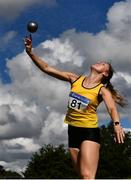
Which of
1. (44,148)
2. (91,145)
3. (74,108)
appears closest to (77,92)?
(74,108)

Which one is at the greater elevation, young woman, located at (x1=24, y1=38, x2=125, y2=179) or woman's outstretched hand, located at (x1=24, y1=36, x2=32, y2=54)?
woman's outstretched hand, located at (x1=24, y1=36, x2=32, y2=54)

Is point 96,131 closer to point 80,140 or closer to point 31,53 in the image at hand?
point 80,140

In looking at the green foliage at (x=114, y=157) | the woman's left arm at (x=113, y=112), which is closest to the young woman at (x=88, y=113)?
the woman's left arm at (x=113, y=112)

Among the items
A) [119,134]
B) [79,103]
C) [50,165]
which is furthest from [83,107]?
[50,165]

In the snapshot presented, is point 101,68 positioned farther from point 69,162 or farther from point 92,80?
point 69,162

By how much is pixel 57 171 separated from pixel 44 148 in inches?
370

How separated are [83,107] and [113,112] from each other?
1.85ft

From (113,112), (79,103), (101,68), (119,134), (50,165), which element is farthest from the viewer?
(50,165)

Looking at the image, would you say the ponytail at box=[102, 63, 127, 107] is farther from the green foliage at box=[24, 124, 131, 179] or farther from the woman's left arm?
the green foliage at box=[24, 124, 131, 179]

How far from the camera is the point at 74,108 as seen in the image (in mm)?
9617

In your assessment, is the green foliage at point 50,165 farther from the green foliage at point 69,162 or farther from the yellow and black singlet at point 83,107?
the yellow and black singlet at point 83,107

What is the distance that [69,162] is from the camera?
13800cm

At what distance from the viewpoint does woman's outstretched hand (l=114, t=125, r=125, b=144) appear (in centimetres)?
900

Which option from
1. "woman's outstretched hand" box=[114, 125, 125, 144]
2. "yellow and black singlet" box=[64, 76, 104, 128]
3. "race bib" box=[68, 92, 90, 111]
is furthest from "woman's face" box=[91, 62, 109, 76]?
"woman's outstretched hand" box=[114, 125, 125, 144]
